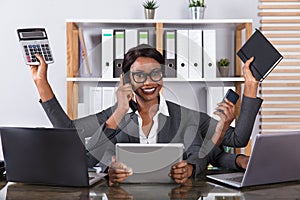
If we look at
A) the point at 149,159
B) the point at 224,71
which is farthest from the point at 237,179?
the point at 224,71

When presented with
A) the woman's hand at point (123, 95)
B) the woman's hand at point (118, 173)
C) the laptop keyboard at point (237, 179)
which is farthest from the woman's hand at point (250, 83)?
the woman's hand at point (118, 173)

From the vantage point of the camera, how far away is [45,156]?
176cm

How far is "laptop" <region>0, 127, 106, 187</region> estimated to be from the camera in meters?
1.73

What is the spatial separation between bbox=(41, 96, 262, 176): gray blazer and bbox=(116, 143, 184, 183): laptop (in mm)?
238

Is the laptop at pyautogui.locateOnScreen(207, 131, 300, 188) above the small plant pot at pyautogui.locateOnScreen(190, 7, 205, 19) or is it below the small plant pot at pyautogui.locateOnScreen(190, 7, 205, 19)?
below

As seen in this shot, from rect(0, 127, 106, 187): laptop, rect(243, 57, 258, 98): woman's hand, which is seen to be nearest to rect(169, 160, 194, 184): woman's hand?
rect(0, 127, 106, 187): laptop

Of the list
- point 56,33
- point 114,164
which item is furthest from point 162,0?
point 114,164

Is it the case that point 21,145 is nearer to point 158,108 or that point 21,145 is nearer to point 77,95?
point 158,108

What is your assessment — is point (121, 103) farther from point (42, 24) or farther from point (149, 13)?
point (42, 24)

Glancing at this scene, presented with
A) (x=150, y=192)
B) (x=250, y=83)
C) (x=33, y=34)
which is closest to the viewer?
(x=150, y=192)

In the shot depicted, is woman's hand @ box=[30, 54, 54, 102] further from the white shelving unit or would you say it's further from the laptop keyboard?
the white shelving unit

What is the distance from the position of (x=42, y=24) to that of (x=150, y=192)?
2473 millimetres

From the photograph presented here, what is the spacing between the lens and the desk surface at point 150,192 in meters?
1.64

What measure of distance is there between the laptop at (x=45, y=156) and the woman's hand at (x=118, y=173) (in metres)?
0.07
